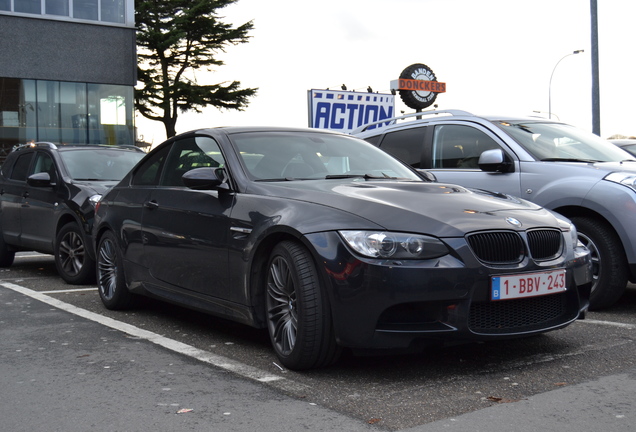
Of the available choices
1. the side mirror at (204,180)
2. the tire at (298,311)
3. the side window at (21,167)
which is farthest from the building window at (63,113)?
the tire at (298,311)

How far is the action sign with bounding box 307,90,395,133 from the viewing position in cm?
1956

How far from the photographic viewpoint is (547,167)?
694cm

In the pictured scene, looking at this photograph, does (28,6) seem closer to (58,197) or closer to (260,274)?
(58,197)

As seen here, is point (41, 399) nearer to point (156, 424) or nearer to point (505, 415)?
point (156, 424)

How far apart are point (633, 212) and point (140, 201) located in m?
3.86

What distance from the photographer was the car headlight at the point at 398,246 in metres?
4.16

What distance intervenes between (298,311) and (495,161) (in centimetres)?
317

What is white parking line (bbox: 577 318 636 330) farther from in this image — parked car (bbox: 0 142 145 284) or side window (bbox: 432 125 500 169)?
parked car (bbox: 0 142 145 284)

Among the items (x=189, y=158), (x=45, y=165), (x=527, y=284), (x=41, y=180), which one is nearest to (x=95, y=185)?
(x=41, y=180)

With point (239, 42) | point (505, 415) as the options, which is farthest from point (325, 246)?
point (239, 42)

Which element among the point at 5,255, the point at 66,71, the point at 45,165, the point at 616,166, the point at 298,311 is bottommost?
the point at 5,255

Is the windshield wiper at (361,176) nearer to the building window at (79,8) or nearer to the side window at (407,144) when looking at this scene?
the side window at (407,144)

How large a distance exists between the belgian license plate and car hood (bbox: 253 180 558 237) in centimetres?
29

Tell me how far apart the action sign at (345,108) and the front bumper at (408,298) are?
49.2 feet
